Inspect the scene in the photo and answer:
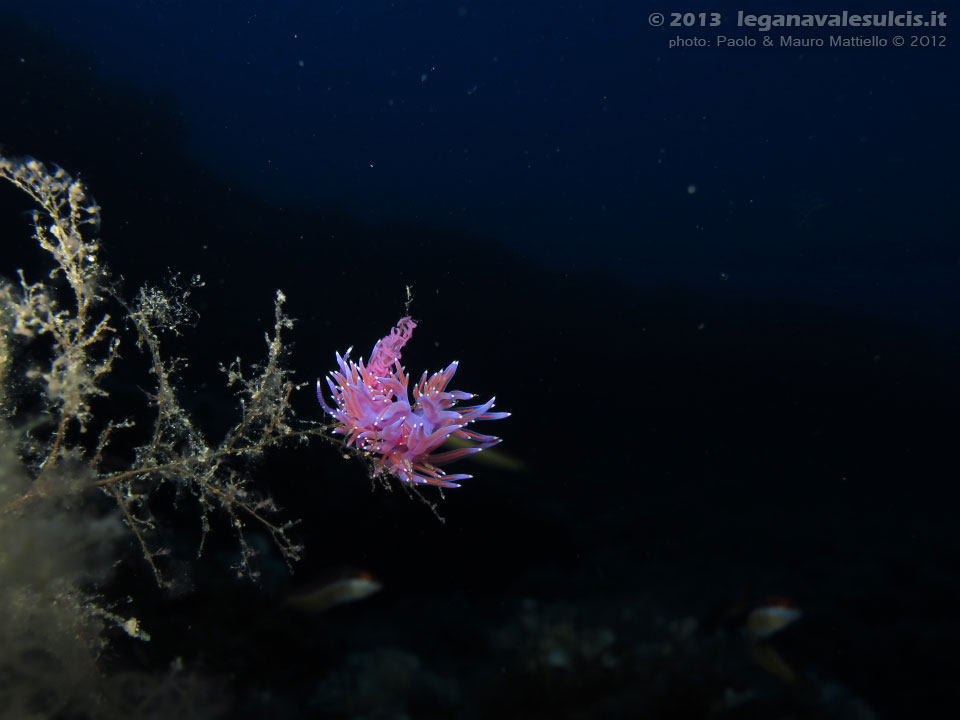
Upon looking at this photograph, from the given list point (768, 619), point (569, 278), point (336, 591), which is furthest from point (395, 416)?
point (569, 278)

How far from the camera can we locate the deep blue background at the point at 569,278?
3.09 m

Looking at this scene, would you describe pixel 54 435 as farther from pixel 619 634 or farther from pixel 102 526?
pixel 619 634

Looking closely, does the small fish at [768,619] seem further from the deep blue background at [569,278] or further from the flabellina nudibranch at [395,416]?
the flabellina nudibranch at [395,416]

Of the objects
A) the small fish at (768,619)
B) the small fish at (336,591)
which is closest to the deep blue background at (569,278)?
the small fish at (336,591)

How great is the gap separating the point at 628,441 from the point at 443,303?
4.06m

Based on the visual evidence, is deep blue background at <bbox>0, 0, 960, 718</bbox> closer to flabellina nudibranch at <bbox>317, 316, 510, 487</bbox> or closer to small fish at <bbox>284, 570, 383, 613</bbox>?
small fish at <bbox>284, 570, 383, 613</bbox>

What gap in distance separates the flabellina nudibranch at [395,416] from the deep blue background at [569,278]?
0.49m

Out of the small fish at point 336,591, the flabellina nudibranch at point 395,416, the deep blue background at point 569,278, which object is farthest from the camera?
the deep blue background at point 569,278

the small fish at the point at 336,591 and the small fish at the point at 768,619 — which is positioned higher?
the small fish at the point at 336,591

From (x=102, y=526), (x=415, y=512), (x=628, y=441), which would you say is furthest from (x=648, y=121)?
(x=102, y=526)

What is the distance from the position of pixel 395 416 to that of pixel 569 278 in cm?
974

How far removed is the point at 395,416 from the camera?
2.93 m

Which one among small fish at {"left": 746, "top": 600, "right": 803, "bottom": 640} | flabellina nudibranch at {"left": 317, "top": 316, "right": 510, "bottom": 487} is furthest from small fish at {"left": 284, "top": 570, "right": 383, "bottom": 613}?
small fish at {"left": 746, "top": 600, "right": 803, "bottom": 640}

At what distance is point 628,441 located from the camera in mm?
6070
